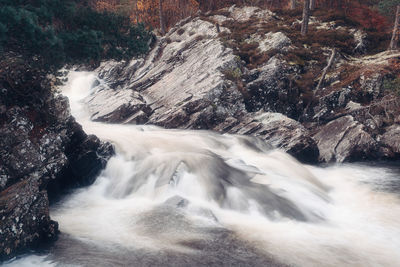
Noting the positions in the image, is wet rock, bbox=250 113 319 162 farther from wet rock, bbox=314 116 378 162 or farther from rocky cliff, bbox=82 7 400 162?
wet rock, bbox=314 116 378 162

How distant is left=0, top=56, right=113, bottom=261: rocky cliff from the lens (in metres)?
7.06

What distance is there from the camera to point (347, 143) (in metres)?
16.5

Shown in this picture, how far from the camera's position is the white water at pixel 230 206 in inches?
312

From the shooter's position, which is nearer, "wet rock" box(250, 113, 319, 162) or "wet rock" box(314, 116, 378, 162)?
"wet rock" box(250, 113, 319, 162)

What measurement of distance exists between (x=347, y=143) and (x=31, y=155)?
46.1 ft

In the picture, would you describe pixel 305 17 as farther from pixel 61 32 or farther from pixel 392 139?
pixel 61 32

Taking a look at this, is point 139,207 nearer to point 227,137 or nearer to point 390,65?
point 227,137

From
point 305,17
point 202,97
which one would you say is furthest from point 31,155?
point 305,17

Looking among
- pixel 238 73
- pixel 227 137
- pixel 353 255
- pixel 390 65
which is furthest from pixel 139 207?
pixel 390 65

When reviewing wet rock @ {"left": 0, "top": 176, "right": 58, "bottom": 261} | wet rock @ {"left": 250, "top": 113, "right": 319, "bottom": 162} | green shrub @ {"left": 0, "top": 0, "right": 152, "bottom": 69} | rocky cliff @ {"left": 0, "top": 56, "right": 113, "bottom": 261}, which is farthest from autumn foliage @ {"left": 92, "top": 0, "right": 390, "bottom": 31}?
wet rock @ {"left": 0, "top": 176, "right": 58, "bottom": 261}

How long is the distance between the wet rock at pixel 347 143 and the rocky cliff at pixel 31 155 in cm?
1133

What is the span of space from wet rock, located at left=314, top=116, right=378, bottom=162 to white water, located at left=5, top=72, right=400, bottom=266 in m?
0.78

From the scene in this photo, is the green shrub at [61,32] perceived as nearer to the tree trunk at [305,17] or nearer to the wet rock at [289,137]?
the wet rock at [289,137]

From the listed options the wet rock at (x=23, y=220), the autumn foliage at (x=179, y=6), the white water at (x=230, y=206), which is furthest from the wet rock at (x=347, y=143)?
the autumn foliage at (x=179, y=6)
